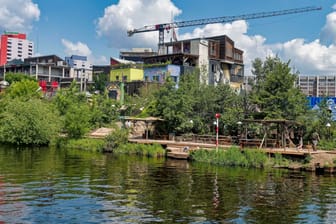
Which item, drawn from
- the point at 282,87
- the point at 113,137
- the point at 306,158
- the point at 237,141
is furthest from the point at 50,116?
the point at 306,158

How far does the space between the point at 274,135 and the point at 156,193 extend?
25094mm

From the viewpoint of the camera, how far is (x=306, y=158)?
114 feet

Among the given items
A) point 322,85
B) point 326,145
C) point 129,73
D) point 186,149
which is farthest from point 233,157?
point 322,85

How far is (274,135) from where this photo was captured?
4519 centimetres

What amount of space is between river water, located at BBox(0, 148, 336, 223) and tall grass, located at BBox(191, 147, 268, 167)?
82.7 inches

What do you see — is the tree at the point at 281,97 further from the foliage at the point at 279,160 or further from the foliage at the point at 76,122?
the foliage at the point at 76,122

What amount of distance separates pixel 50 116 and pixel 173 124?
49.8 ft

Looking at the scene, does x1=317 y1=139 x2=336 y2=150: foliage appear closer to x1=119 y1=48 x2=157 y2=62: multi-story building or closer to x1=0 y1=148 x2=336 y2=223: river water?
x1=0 y1=148 x2=336 y2=223: river water

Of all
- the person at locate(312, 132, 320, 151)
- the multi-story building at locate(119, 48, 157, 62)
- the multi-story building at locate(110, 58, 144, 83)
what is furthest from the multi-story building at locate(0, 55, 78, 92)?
the person at locate(312, 132, 320, 151)

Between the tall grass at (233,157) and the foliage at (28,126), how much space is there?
19558mm

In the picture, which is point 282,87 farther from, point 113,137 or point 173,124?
point 113,137

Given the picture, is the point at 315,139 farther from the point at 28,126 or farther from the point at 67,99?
the point at 67,99

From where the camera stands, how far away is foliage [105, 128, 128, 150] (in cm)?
4617

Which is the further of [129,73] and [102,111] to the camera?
[129,73]
